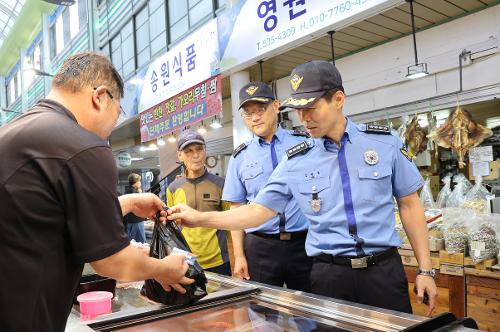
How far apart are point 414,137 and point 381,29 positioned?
1247 millimetres

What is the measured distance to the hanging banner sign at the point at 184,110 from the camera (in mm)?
Answer: 5055

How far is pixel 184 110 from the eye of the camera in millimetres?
5703

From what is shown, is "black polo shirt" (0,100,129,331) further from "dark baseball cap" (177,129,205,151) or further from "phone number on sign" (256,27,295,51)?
"phone number on sign" (256,27,295,51)

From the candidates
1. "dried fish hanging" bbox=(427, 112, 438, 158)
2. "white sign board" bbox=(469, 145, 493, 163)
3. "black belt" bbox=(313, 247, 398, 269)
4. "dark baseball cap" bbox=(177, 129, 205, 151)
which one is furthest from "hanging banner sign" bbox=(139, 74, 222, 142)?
"black belt" bbox=(313, 247, 398, 269)

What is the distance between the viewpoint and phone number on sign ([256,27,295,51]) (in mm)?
3949

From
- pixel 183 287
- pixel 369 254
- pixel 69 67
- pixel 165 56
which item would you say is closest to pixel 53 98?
pixel 69 67

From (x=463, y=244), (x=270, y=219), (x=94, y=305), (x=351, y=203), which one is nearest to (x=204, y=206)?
(x=270, y=219)

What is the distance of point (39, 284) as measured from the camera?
3.07 feet

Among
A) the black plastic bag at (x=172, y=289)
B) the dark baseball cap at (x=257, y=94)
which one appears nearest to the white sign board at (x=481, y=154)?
the dark baseball cap at (x=257, y=94)

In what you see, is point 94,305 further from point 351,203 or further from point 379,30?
point 379,30

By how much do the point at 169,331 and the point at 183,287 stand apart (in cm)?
15

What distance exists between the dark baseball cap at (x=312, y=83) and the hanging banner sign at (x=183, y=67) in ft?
10.9

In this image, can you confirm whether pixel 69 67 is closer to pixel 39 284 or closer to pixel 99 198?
pixel 99 198

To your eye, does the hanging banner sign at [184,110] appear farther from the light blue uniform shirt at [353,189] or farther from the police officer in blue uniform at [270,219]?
the light blue uniform shirt at [353,189]
